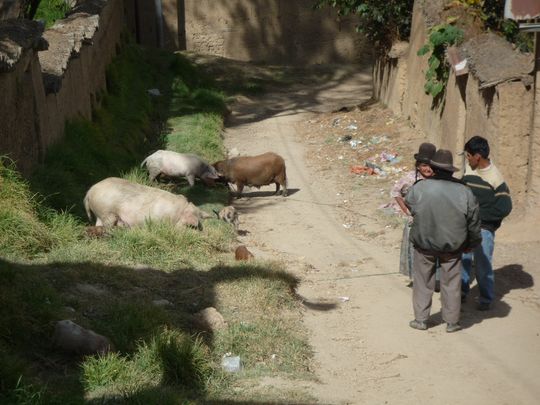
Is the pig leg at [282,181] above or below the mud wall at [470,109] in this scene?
below

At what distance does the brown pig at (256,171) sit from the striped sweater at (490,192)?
6.01m

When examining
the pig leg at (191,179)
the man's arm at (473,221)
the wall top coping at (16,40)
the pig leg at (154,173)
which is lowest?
the pig leg at (191,179)

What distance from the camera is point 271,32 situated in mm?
27625

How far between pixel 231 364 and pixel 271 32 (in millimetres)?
21066

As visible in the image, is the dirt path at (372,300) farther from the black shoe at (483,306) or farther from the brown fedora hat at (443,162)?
the brown fedora hat at (443,162)

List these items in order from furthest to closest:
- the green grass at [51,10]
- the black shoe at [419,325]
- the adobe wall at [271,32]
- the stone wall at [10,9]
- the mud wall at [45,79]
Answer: the adobe wall at [271,32] → the green grass at [51,10] → the stone wall at [10,9] → the mud wall at [45,79] → the black shoe at [419,325]

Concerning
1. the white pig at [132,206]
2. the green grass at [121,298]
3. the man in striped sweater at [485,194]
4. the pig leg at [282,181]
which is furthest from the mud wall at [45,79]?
the man in striped sweater at [485,194]

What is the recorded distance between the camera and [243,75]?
25016 millimetres

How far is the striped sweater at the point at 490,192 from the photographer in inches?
344

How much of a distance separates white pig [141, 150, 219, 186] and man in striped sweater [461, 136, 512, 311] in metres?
6.43

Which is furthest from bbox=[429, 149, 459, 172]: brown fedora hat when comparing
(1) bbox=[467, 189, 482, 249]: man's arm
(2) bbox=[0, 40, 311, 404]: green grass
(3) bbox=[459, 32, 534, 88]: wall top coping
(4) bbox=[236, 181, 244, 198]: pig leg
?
(4) bbox=[236, 181, 244, 198]: pig leg

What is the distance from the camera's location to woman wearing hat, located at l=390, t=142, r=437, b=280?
27.7 ft

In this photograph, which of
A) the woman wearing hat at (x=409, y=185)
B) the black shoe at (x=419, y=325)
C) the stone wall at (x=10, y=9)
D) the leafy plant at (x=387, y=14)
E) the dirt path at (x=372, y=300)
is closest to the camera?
the dirt path at (x=372, y=300)

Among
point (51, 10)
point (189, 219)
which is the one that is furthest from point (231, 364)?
point (51, 10)
